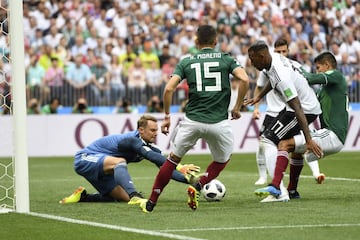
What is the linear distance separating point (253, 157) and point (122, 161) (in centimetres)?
1175

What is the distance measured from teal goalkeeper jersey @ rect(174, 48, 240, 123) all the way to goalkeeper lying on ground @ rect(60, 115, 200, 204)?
0.87 m

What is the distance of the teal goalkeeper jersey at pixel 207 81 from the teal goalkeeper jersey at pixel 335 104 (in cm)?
173

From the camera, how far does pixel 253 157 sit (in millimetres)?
24281

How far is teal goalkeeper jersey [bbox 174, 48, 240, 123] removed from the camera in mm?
11625

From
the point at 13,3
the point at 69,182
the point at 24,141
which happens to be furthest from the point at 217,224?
the point at 69,182

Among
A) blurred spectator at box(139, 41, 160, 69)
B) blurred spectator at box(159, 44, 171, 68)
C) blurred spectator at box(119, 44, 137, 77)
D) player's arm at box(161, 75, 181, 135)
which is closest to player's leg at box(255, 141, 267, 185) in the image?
player's arm at box(161, 75, 181, 135)

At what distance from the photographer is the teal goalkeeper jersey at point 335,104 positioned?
1293 centimetres

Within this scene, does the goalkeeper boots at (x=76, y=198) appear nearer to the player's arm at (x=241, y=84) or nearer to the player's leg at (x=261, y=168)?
the player's arm at (x=241, y=84)

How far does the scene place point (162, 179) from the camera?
452 inches

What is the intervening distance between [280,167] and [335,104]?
1310 mm

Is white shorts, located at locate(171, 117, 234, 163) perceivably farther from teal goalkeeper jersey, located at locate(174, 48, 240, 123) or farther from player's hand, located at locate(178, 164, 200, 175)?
player's hand, located at locate(178, 164, 200, 175)

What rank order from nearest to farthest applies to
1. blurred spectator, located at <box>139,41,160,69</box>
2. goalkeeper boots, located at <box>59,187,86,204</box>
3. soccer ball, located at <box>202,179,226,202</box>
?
1. soccer ball, located at <box>202,179,226,202</box>
2. goalkeeper boots, located at <box>59,187,86,204</box>
3. blurred spectator, located at <box>139,41,160,69</box>

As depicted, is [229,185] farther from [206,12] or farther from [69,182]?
[206,12]

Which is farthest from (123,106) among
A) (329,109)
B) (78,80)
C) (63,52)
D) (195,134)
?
(195,134)
